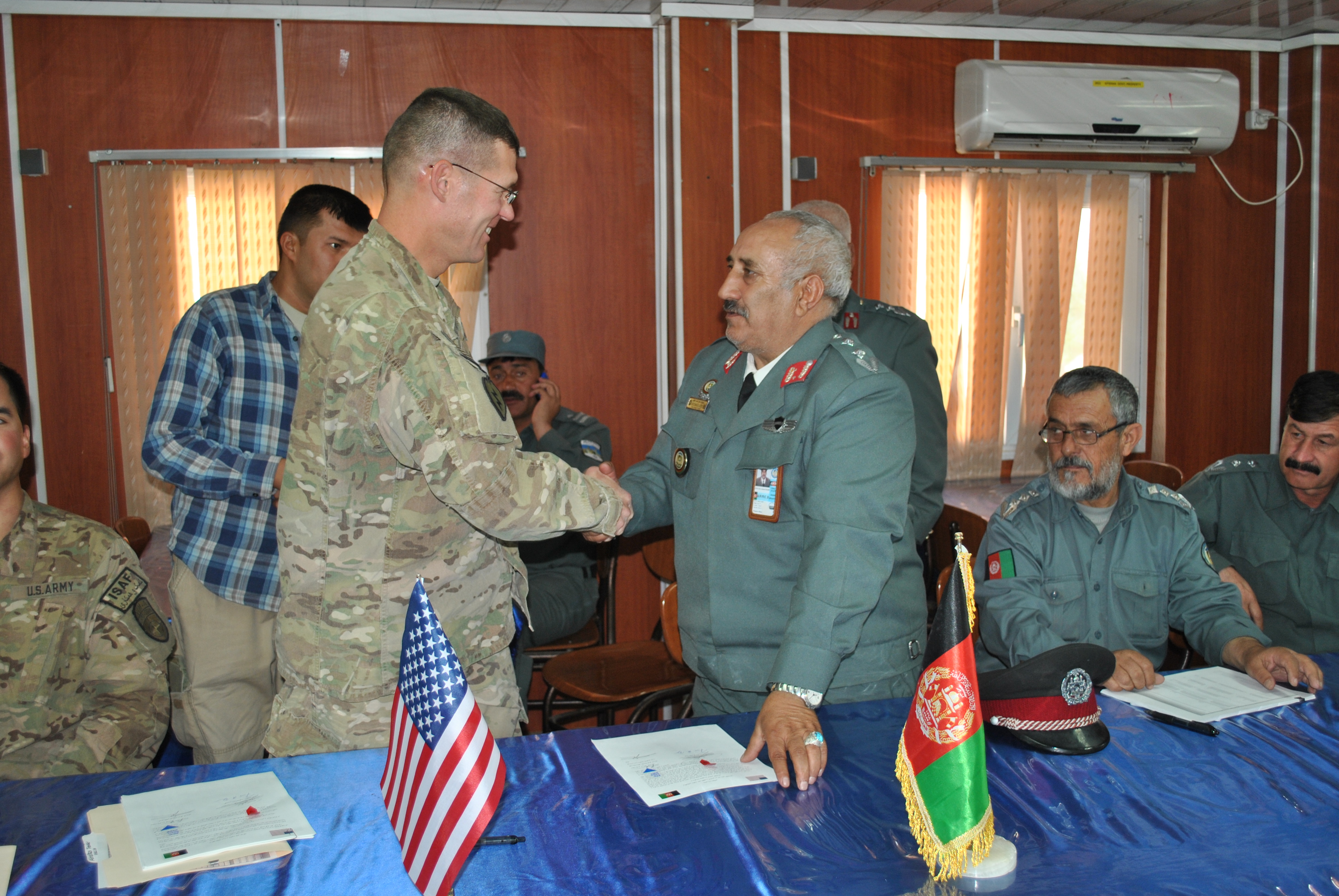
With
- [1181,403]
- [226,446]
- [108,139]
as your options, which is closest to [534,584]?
[226,446]

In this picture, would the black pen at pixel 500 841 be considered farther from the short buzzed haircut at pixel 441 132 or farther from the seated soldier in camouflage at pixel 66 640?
the short buzzed haircut at pixel 441 132

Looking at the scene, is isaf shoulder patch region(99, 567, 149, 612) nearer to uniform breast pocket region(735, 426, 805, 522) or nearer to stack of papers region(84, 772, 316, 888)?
stack of papers region(84, 772, 316, 888)

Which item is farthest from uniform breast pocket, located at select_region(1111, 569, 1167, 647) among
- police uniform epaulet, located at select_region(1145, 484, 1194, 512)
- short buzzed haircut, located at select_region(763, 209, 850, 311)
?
short buzzed haircut, located at select_region(763, 209, 850, 311)

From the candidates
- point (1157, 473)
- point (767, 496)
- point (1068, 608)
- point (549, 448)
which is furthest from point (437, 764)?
point (1157, 473)

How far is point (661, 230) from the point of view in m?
4.78

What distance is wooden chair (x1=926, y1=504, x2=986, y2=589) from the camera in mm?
3549

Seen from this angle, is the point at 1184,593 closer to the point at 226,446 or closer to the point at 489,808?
the point at 489,808

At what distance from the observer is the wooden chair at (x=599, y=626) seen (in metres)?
3.78

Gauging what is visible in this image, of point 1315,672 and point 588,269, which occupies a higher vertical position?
point 588,269

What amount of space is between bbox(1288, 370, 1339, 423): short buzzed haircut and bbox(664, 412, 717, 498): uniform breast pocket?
6.70 feet

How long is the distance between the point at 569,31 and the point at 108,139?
2199 millimetres

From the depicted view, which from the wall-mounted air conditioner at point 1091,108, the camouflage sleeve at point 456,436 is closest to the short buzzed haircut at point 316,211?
the camouflage sleeve at point 456,436

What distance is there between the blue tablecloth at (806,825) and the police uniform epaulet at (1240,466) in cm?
155

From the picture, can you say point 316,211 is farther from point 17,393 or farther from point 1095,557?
point 1095,557
